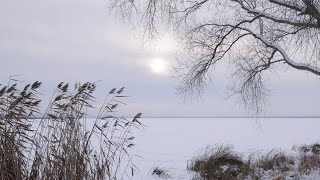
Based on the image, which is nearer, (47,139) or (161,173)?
(47,139)

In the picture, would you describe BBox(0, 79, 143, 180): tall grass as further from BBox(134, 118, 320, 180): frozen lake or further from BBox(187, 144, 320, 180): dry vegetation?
BBox(187, 144, 320, 180): dry vegetation

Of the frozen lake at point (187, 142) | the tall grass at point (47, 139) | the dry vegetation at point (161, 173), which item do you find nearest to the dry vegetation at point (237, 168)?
the frozen lake at point (187, 142)

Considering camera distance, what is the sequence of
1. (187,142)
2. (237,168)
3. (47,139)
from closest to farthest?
(47,139)
(237,168)
(187,142)

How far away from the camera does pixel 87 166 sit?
5.01m

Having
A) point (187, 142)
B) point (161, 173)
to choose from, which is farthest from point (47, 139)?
point (187, 142)

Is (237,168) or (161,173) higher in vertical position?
(237,168)

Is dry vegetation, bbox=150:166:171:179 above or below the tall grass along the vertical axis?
below

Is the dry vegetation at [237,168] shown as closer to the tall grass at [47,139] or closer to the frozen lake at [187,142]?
the frozen lake at [187,142]

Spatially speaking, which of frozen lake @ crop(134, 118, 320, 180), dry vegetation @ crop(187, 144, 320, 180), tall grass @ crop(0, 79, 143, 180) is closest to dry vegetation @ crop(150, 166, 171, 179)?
frozen lake @ crop(134, 118, 320, 180)

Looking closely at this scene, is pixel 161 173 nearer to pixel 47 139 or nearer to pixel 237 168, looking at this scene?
pixel 237 168

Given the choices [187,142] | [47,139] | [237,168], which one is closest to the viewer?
[47,139]

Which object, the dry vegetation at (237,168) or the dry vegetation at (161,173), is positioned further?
the dry vegetation at (161,173)

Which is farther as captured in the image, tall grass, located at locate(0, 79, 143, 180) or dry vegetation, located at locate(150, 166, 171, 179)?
dry vegetation, located at locate(150, 166, 171, 179)

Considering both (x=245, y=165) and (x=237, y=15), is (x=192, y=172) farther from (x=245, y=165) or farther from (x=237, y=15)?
(x=237, y=15)
